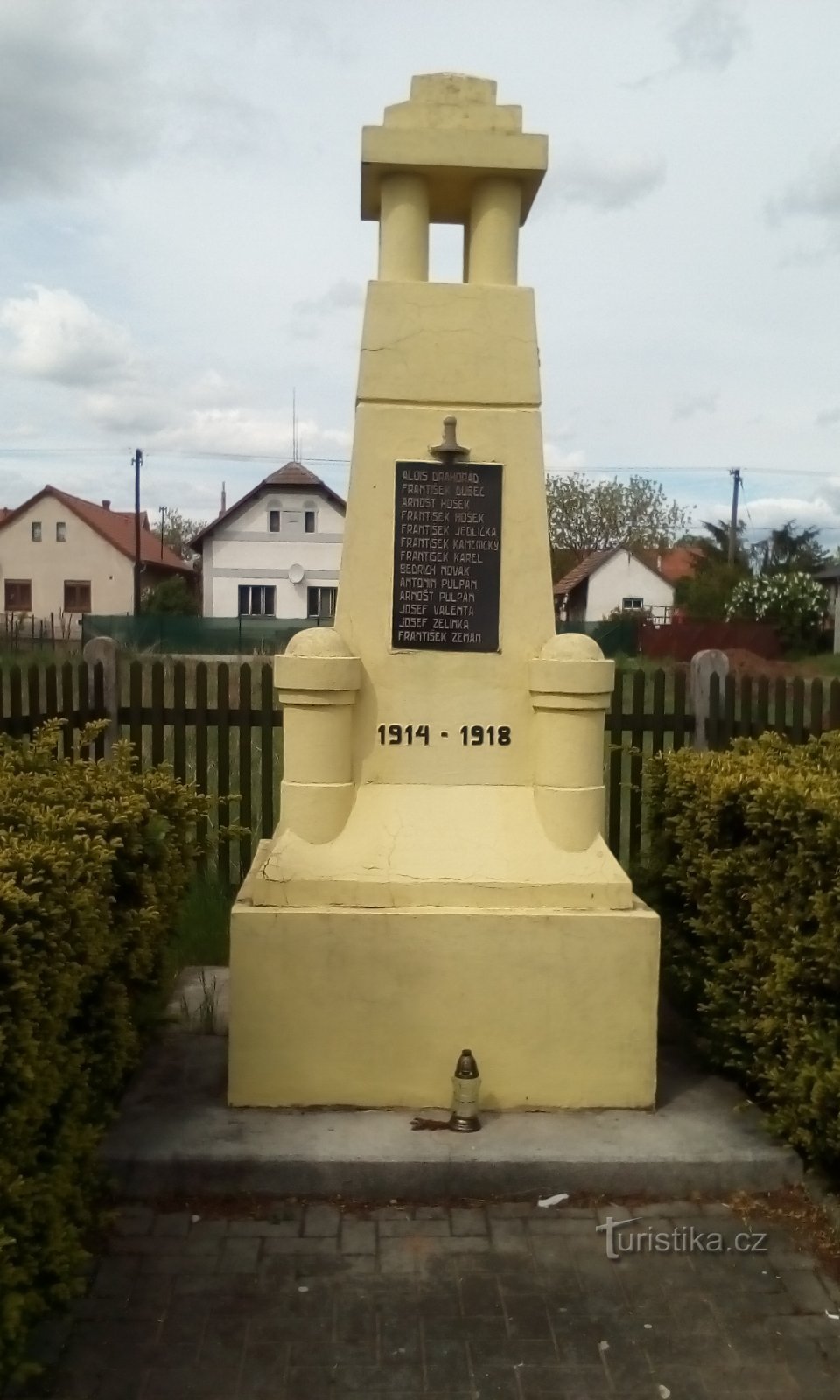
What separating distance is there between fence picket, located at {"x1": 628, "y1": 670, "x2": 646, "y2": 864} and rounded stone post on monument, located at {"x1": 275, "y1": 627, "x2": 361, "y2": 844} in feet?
5.95

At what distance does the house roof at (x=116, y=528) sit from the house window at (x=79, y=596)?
2221 mm

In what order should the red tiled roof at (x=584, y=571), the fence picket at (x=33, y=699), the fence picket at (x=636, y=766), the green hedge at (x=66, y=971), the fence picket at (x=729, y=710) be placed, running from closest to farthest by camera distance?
the green hedge at (x=66, y=971) → the fence picket at (x=636, y=766) → the fence picket at (x=33, y=699) → the fence picket at (x=729, y=710) → the red tiled roof at (x=584, y=571)

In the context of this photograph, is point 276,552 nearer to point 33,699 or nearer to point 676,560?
point 676,560

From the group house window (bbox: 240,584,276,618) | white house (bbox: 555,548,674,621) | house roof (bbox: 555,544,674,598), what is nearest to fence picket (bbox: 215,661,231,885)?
house window (bbox: 240,584,276,618)

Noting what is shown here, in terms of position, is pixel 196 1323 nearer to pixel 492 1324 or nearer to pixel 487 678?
pixel 492 1324

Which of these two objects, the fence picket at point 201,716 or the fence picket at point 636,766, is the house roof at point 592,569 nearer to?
the fence picket at point 636,766

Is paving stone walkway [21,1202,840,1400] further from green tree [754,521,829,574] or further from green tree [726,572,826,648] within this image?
green tree [754,521,829,574]

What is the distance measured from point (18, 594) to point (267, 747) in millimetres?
43081

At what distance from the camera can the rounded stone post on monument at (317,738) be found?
13.9ft

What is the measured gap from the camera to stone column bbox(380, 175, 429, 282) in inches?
173

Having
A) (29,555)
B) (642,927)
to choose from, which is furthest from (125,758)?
(29,555)

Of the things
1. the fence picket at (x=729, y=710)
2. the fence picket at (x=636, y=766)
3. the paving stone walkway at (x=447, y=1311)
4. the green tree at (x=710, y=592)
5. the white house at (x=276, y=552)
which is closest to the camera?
the paving stone walkway at (x=447, y=1311)

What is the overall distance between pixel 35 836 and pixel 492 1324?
1.91m

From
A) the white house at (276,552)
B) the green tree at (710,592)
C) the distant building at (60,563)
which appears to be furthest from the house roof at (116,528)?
the green tree at (710,592)
